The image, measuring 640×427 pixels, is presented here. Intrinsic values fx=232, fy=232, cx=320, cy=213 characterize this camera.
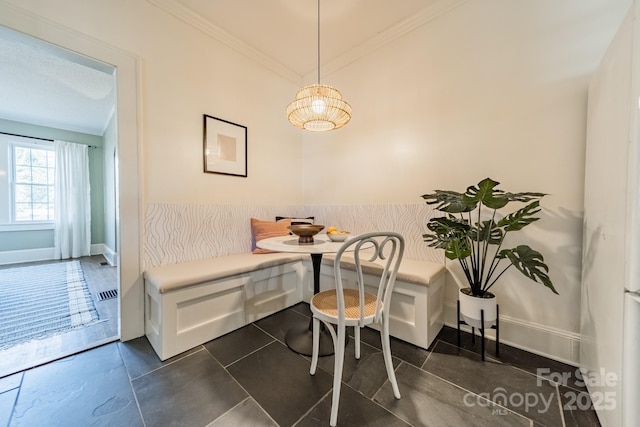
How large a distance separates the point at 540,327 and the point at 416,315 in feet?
2.71

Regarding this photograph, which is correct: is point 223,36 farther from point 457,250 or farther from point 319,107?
point 457,250

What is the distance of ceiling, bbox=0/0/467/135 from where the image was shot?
1983mm

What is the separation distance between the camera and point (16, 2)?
1.39 metres

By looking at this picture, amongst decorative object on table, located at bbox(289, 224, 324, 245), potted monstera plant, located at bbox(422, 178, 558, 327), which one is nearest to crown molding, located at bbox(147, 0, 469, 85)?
potted monstera plant, located at bbox(422, 178, 558, 327)

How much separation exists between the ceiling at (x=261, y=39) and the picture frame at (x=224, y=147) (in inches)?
31.2

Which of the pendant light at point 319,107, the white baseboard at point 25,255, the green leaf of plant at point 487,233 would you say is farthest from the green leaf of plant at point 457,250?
the white baseboard at point 25,255

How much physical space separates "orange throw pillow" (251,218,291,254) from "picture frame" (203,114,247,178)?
0.57 m

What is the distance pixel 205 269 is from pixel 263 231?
73 centimetres

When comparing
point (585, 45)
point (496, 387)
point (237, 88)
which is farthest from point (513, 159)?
point (237, 88)

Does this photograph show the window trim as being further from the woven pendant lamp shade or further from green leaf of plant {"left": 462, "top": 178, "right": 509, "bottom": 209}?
green leaf of plant {"left": 462, "top": 178, "right": 509, "bottom": 209}

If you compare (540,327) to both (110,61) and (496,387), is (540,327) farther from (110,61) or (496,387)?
(110,61)

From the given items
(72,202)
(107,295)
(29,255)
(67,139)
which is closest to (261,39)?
(107,295)

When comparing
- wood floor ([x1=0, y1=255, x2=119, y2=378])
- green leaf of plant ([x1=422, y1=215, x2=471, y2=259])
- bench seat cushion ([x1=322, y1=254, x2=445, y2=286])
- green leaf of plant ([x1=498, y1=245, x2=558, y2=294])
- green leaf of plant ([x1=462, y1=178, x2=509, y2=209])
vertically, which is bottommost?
wood floor ([x1=0, y1=255, x2=119, y2=378])

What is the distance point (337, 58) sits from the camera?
8.91ft
